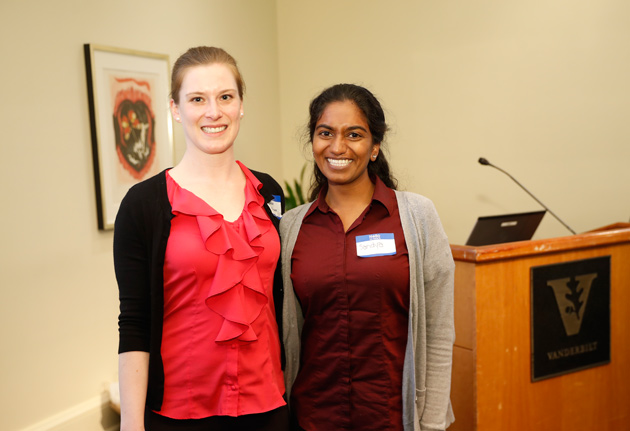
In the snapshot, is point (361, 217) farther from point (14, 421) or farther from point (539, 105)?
point (539, 105)

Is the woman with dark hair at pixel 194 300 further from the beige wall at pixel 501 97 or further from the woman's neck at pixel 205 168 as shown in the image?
the beige wall at pixel 501 97

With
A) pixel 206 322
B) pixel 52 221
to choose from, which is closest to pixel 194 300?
pixel 206 322

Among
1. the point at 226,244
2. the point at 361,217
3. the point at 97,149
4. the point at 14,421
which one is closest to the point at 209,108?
the point at 226,244

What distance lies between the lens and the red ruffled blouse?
4.84 ft

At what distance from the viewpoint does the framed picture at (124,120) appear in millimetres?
3014

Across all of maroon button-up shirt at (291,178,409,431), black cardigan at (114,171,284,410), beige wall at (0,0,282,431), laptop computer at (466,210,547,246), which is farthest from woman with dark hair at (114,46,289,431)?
laptop computer at (466,210,547,246)

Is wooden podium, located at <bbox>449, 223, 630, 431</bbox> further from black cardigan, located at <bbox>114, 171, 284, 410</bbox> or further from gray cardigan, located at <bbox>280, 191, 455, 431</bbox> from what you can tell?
black cardigan, located at <bbox>114, 171, 284, 410</bbox>

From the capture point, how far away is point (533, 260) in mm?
2447

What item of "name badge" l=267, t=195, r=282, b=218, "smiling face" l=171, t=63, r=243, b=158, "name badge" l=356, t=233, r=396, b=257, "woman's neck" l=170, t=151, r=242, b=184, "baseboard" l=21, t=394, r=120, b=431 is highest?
"smiling face" l=171, t=63, r=243, b=158

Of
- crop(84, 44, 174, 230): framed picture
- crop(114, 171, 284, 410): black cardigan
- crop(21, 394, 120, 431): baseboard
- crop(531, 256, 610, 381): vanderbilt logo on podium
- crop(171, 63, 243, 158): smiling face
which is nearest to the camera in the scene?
crop(114, 171, 284, 410): black cardigan

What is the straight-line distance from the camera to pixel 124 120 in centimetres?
318

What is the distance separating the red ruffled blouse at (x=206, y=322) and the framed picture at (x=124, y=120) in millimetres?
1703

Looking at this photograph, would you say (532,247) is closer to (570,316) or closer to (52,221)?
(570,316)

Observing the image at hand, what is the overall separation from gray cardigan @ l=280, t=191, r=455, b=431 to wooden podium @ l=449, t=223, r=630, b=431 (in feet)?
2.17
